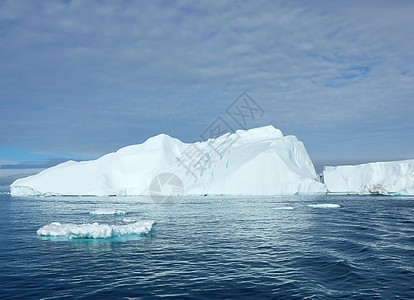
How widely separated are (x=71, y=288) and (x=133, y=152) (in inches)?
3686

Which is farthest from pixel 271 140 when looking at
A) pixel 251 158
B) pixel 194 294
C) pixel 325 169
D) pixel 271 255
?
pixel 194 294

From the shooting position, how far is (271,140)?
91.2 meters

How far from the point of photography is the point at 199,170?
8938cm

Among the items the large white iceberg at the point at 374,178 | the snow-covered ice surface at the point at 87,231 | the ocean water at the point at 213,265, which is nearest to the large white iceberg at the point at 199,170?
the large white iceberg at the point at 374,178

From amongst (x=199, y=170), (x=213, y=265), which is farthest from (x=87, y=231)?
(x=199, y=170)

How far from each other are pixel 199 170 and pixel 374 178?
5247 centimetres

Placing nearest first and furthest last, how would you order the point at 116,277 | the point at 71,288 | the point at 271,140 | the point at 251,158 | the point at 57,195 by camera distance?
the point at 71,288 < the point at 116,277 < the point at 251,158 < the point at 271,140 < the point at 57,195

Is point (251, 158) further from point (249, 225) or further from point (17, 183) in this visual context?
point (17, 183)

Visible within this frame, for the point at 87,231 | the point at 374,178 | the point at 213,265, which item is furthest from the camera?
the point at 374,178

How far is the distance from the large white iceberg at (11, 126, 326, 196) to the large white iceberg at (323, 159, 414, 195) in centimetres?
2139

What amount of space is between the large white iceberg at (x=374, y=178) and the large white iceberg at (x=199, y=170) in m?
21.4

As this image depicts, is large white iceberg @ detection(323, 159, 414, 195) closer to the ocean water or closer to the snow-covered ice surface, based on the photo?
the ocean water

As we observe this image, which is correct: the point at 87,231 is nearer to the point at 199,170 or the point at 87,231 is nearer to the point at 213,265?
the point at 213,265

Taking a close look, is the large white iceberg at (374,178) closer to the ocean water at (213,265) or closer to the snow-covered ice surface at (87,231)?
the ocean water at (213,265)
